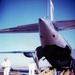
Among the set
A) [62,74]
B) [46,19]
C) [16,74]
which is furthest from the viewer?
[16,74]

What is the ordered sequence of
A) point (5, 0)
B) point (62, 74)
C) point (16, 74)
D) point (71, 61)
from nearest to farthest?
1. point (71, 61)
2. point (62, 74)
3. point (16, 74)
4. point (5, 0)

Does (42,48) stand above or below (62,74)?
above

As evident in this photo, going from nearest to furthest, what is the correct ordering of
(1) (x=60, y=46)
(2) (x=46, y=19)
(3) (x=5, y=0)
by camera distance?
(2) (x=46, y=19) → (1) (x=60, y=46) → (3) (x=5, y=0)

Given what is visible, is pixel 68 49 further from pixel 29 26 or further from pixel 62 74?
pixel 62 74

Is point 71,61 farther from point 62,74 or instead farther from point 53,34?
point 62,74

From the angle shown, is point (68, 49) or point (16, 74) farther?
point (16, 74)

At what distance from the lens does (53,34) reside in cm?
446

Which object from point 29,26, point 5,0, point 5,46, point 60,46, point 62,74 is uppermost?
point 5,0

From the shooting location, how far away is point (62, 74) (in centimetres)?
737

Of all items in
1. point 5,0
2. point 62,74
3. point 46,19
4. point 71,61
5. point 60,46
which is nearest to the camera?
point 46,19

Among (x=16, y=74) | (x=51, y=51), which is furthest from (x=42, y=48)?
(x=16, y=74)

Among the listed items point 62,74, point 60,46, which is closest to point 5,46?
point 62,74

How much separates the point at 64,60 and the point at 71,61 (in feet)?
0.72

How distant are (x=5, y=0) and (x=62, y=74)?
5117 mm
